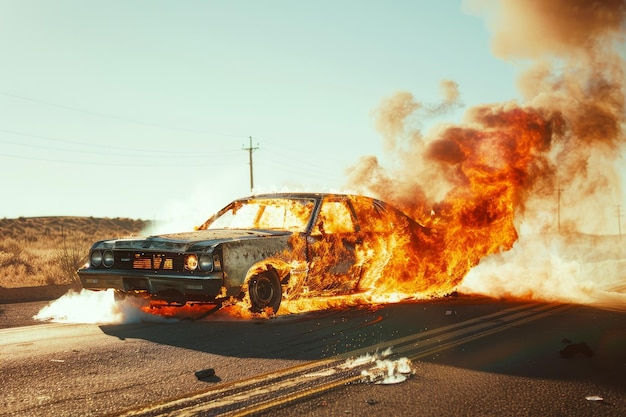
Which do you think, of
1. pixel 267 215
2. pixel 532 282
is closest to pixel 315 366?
pixel 267 215

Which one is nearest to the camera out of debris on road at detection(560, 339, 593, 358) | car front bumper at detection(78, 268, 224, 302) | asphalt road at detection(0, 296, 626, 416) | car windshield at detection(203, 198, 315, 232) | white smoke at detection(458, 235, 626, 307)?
asphalt road at detection(0, 296, 626, 416)

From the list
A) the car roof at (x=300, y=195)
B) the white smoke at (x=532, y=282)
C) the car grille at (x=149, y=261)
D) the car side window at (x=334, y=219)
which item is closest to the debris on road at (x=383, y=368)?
the car grille at (x=149, y=261)

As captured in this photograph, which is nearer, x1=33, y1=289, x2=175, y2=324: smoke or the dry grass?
x1=33, y1=289, x2=175, y2=324: smoke

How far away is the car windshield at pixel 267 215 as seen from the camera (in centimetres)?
888

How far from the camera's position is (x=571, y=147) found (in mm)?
13727

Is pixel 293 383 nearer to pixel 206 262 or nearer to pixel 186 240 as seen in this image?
pixel 206 262

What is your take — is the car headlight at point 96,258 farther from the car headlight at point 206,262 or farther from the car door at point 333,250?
the car door at point 333,250

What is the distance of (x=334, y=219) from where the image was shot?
908cm

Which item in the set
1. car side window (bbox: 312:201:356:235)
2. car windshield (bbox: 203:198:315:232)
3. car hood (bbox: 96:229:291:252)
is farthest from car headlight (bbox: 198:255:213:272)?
car side window (bbox: 312:201:356:235)

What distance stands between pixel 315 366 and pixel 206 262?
→ 244 cm

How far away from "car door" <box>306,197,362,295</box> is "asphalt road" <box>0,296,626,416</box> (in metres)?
0.51

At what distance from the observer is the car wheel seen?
7.70 meters

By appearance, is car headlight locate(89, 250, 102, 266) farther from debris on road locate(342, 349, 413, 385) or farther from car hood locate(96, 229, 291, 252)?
debris on road locate(342, 349, 413, 385)

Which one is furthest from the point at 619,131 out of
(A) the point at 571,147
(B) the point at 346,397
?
(B) the point at 346,397
